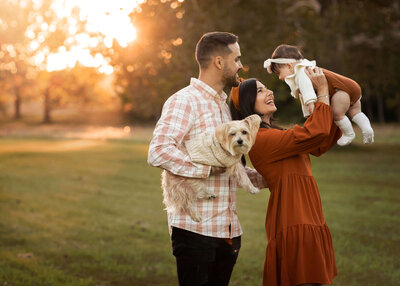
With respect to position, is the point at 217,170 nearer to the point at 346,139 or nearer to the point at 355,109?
the point at 346,139

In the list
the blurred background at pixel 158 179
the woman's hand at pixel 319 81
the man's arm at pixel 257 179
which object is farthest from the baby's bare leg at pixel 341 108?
the blurred background at pixel 158 179

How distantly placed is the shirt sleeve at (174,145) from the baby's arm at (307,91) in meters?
0.85

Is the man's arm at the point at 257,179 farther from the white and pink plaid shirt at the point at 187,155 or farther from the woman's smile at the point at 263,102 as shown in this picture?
the woman's smile at the point at 263,102

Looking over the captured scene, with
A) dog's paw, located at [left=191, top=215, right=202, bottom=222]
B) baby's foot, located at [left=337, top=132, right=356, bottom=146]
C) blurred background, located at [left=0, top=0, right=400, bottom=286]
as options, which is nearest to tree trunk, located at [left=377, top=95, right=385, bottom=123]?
blurred background, located at [left=0, top=0, right=400, bottom=286]

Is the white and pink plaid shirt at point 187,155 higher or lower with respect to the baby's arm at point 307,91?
lower

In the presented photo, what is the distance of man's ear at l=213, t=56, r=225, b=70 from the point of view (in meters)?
3.42

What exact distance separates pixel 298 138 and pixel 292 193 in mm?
429

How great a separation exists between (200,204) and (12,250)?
5540mm

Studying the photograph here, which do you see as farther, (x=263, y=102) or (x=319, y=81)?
(x=263, y=102)

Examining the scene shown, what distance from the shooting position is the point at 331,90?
3.50 m

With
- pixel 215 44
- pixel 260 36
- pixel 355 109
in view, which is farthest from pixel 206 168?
pixel 260 36

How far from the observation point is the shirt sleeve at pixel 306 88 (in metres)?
3.35

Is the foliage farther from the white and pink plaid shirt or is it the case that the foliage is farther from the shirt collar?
the white and pink plaid shirt

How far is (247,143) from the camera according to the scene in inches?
124
